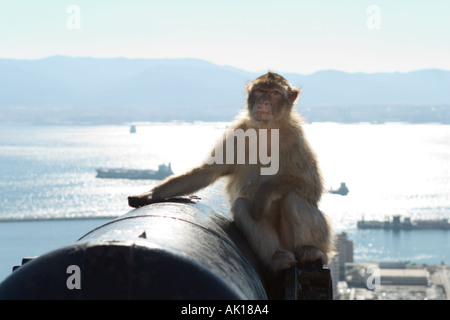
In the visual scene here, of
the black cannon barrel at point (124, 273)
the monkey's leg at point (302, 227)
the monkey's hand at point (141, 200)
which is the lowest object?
the black cannon barrel at point (124, 273)

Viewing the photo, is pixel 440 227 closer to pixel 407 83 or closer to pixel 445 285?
pixel 445 285

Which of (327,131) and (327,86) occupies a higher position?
(327,86)

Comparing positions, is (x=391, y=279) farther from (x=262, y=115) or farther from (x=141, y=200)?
(x=141, y=200)

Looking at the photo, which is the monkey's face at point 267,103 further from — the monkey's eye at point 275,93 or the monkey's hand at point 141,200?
the monkey's hand at point 141,200

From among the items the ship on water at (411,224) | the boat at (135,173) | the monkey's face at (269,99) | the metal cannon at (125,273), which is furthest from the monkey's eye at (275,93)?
the boat at (135,173)

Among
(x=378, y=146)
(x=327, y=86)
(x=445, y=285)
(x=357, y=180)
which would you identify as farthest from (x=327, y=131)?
(x=445, y=285)

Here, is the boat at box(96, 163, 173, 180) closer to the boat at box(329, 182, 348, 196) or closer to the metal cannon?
the boat at box(329, 182, 348, 196)

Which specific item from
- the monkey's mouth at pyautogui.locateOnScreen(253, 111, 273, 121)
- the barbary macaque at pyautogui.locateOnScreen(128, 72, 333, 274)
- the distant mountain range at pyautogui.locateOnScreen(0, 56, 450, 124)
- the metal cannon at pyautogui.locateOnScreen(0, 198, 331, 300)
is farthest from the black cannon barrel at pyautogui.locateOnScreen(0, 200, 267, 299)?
the distant mountain range at pyautogui.locateOnScreen(0, 56, 450, 124)
